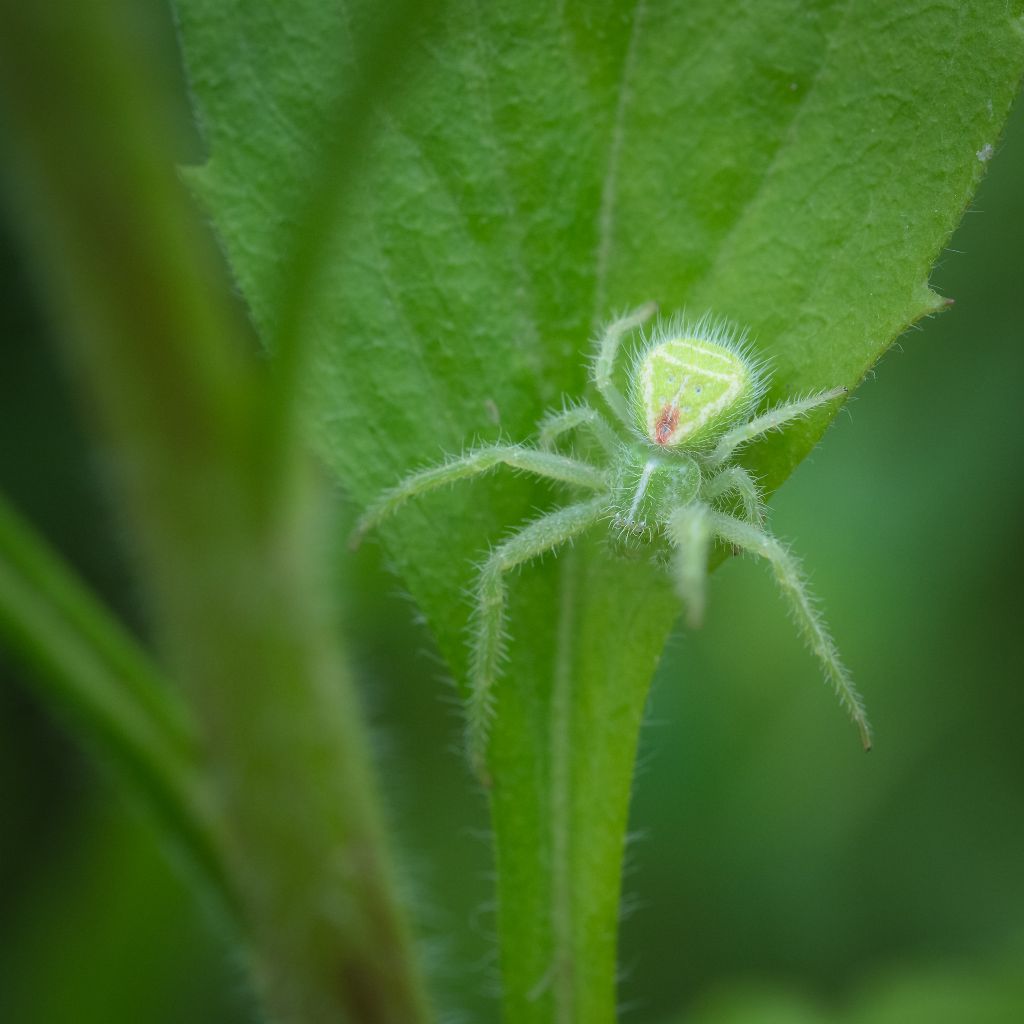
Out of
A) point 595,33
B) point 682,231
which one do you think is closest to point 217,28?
point 595,33

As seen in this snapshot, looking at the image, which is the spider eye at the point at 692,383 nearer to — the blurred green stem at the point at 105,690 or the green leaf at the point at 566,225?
the green leaf at the point at 566,225

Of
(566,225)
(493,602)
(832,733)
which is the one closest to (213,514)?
(493,602)

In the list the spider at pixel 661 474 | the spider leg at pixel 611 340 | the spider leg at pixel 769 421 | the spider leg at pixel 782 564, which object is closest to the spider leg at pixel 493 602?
the spider at pixel 661 474

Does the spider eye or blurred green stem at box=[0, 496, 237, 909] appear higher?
the spider eye

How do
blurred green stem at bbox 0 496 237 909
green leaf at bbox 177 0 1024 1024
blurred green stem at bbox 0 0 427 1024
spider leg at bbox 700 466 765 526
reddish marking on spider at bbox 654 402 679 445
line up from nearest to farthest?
blurred green stem at bbox 0 0 427 1024 → green leaf at bbox 177 0 1024 1024 → blurred green stem at bbox 0 496 237 909 → spider leg at bbox 700 466 765 526 → reddish marking on spider at bbox 654 402 679 445

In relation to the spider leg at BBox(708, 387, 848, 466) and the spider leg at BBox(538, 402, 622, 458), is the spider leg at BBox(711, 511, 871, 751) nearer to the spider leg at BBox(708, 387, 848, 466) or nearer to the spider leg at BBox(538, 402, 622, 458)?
the spider leg at BBox(708, 387, 848, 466)

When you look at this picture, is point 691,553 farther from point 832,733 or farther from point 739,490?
point 832,733

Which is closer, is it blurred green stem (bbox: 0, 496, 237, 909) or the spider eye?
blurred green stem (bbox: 0, 496, 237, 909)

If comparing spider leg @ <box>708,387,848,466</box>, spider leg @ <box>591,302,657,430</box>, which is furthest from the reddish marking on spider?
spider leg @ <box>591,302,657,430</box>
